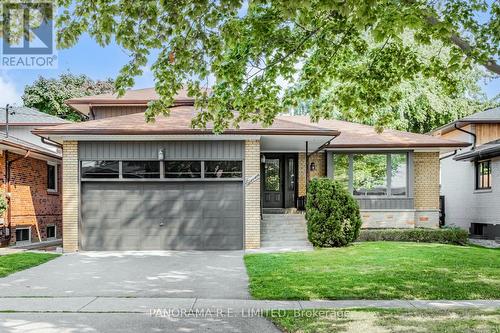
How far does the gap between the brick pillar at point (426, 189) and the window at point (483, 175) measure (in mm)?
2451

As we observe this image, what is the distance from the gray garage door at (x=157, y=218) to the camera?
1443 centimetres

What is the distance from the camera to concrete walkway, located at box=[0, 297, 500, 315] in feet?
23.3

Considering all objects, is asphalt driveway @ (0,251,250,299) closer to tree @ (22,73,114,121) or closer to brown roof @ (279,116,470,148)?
brown roof @ (279,116,470,148)

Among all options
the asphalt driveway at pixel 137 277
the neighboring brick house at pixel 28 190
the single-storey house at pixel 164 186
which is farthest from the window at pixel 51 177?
the asphalt driveway at pixel 137 277

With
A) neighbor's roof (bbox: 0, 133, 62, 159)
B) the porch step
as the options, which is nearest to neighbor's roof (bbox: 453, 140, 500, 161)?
the porch step

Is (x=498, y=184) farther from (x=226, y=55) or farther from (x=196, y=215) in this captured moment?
(x=226, y=55)

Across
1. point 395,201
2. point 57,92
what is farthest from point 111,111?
point 57,92

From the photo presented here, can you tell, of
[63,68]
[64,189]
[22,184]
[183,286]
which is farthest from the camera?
[63,68]

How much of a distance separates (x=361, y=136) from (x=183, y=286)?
1242cm

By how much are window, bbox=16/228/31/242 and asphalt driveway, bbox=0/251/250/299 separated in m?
4.91

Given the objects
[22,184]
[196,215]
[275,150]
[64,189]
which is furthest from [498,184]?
[22,184]

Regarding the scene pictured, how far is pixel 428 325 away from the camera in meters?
5.96

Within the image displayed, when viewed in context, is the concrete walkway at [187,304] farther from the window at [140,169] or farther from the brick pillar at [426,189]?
the brick pillar at [426,189]

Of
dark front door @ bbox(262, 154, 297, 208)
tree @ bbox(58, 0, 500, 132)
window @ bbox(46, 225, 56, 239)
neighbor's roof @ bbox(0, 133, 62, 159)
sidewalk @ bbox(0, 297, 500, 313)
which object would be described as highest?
tree @ bbox(58, 0, 500, 132)
